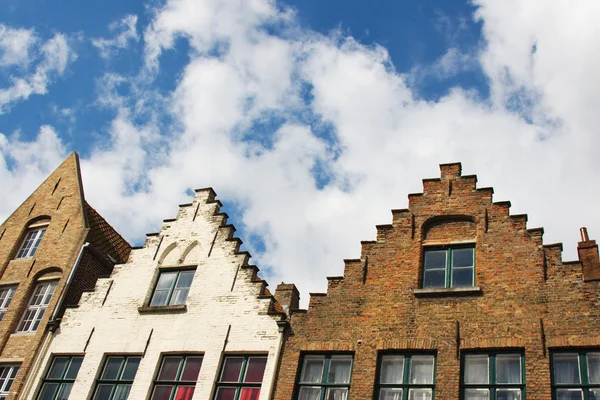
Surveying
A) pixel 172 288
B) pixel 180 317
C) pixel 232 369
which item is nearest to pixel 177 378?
pixel 232 369

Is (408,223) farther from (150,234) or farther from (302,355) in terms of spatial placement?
(150,234)

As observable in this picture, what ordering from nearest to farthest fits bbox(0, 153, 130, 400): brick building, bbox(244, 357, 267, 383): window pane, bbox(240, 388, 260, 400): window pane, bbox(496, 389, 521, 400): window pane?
bbox(496, 389, 521, 400): window pane
bbox(240, 388, 260, 400): window pane
bbox(244, 357, 267, 383): window pane
bbox(0, 153, 130, 400): brick building

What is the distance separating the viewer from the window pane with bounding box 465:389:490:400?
1215cm

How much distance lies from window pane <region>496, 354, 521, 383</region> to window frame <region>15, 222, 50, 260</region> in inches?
571

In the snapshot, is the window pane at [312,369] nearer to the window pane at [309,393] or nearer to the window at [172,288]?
the window pane at [309,393]

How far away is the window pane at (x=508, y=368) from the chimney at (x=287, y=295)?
26.7ft

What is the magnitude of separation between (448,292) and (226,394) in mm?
5443

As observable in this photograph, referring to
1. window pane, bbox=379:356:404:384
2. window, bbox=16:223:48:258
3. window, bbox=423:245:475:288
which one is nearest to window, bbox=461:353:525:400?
window pane, bbox=379:356:404:384

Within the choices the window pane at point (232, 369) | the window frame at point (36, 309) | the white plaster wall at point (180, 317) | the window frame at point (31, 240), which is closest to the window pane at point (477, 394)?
the white plaster wall at point (180, 317)

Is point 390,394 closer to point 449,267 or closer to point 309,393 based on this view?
point 309,393

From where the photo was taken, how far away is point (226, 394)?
14.2 metres

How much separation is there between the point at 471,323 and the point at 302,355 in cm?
378

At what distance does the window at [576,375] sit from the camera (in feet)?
37.7

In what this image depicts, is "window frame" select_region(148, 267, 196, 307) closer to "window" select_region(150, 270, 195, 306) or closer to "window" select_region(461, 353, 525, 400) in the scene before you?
"window" select_region(150, 270, 195, 306)
